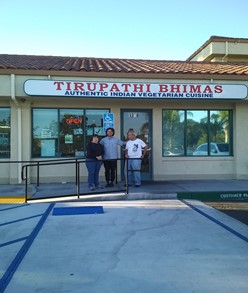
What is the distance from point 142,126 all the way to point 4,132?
470cm

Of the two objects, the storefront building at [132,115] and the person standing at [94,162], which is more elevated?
the storefront building at [132,115]

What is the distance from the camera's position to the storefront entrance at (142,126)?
494 inches

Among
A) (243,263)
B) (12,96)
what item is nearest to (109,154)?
(12,96)

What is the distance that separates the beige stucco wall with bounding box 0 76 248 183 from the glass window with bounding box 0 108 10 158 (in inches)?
9.0

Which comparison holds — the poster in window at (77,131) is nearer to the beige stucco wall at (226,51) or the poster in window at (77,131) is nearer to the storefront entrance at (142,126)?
the storefront entrance at (142,126)

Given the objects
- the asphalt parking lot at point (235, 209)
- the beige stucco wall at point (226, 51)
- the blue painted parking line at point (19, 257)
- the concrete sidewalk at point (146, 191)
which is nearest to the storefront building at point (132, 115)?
the concrete sidewalk at point (146, 191)

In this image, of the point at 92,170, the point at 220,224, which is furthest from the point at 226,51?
the point at 220,224

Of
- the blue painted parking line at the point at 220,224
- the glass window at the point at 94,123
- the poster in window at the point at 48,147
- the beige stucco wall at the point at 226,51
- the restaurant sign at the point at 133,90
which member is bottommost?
the blue painted parking line at the point at 220,224

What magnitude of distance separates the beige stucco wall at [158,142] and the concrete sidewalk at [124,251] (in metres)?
3.97

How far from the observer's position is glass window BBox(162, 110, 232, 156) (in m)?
12.8

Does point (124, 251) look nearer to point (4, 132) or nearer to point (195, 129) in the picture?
point (4, 132)

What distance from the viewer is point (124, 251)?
532 cm

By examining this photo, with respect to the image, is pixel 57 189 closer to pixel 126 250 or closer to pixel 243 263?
pixel 126 250

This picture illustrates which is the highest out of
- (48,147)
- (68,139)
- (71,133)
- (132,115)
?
(132,115)
